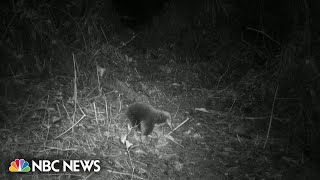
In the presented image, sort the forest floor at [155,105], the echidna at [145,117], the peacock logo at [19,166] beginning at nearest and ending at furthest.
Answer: the peacock logo at [19,166] → the forest floor at [155,105] → the echidna at [145,117]

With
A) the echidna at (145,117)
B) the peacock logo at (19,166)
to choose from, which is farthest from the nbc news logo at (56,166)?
the echidna at (145,117)

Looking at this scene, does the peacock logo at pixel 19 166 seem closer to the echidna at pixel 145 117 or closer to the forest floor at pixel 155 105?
the forest floor at pixel 155 105

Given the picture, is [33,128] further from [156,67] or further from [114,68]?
[156,67]

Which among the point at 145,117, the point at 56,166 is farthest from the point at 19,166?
the point at 145,117

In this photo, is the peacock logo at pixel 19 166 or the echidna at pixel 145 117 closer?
the peacock logo at pixel 19 166

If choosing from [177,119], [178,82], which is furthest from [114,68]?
[177,119]

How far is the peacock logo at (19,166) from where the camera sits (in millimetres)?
2361

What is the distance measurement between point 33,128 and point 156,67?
179 centimetres

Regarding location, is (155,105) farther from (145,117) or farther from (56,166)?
(56,166)

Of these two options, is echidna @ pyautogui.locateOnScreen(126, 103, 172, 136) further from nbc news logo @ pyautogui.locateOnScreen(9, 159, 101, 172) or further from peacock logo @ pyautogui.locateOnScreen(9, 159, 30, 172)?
peacock logo @ pyautogui.locateOnScreen(9, 159, 30, 172)

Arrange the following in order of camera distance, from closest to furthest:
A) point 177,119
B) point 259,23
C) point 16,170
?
point 16,170 < point 177,119 < point 259,23

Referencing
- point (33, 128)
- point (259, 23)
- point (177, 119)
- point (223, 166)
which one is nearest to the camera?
point (223, 166)

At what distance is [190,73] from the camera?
393 cm

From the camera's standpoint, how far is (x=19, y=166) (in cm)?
239
